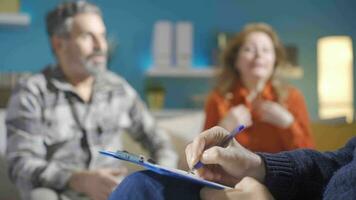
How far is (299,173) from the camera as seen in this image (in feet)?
2.26

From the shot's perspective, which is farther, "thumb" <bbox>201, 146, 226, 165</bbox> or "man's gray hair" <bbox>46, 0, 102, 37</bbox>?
"man's gray hair" <bbox>46, 0, 102, 37</bbox>

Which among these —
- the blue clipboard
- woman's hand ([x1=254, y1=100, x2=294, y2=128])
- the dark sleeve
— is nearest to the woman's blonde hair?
woman's hand ([x1=254, y1=100, x2=294, y2=128])

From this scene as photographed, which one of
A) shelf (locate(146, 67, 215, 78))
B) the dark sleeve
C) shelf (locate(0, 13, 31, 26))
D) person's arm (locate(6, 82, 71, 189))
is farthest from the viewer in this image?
shelf (locate(146, 67, 215, 78))

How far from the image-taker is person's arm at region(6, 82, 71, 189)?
150 cm

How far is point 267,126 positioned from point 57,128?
2.37 ft

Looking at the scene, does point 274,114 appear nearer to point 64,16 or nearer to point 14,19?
point 64,16

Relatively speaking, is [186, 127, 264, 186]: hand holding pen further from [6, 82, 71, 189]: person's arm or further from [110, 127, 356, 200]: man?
[6, 82, 71, 189]: person's arm

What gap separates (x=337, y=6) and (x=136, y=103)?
5.40 feet

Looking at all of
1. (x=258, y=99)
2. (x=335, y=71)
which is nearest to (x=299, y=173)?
(x=258, y=99)

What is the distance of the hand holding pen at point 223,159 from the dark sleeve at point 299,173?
0.02 m

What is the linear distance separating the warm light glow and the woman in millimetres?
1010

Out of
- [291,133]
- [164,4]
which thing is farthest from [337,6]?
[291,133]

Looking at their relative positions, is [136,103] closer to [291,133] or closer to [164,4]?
[291,133]

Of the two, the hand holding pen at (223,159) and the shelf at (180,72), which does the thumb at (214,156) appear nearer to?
the hand holding pen at (223,159)
